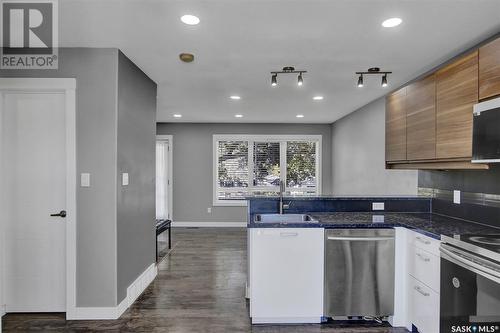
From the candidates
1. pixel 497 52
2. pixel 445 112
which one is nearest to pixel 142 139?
pixel 445 112

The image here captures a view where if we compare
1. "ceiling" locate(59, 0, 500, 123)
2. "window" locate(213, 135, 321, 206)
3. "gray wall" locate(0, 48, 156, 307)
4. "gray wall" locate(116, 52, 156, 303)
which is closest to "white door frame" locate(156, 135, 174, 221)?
"window" locate(213, 135, 321, 206)

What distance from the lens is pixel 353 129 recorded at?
18.4 feet

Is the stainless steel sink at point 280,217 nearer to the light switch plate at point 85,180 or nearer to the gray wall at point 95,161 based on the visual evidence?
the gray wall at point 95,161

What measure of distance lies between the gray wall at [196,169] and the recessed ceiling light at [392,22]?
4.85 metres

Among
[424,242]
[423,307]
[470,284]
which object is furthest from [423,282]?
[470,284]

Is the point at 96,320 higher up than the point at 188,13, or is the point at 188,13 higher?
the point at 188,13

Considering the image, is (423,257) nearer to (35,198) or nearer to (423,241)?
(423,241)

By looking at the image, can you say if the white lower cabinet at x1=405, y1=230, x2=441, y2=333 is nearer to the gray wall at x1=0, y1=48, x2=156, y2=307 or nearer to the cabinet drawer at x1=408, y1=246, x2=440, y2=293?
the cabinet drawer at x1=408, y1=246, x2=440, y2=293

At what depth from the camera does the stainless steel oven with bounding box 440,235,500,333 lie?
1.75 meters

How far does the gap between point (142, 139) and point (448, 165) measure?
305 cm

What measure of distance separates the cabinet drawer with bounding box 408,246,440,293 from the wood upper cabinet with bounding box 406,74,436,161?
2.76 ft

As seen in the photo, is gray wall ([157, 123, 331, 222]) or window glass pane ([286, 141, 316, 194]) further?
window glass pane ([286, 141, 316, 194])

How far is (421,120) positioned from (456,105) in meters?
0.41

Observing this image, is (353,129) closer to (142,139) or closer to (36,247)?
(142,139)
